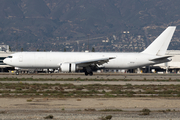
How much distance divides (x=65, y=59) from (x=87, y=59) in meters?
3.96

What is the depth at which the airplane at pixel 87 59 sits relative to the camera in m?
54.7

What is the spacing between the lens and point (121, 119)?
16.9 meters

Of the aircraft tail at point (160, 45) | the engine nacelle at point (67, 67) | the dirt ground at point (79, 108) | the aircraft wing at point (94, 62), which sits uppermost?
the aircraft tail at point (160, 45)

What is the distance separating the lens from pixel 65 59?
55.6 meters

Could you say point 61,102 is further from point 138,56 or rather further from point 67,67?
point 138,56

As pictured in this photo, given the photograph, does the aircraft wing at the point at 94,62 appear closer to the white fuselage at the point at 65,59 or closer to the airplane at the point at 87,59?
the airplane at the point at 87,59

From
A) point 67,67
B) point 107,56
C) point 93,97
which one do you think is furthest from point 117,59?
point 93,97

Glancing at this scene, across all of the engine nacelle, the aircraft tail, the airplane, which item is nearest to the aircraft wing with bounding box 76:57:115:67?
the airplane

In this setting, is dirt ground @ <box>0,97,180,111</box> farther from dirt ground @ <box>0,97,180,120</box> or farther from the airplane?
the airplane

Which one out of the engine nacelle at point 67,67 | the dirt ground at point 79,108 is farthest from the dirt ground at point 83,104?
the engine nacelle at point 67,67

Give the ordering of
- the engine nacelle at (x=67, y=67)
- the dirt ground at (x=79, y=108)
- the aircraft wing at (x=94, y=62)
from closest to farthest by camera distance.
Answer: the dirt ground at (x=79, y=108), the engine nacelle at (x=67, y=67), the aircraft wing at (x=94, y=62)

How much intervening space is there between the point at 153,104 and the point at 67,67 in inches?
1241

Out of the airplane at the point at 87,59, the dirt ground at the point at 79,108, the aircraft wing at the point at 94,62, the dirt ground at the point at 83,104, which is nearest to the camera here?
the dirt ground at the point at 79,108

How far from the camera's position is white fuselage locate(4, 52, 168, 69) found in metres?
54.8
